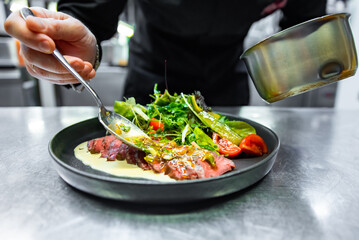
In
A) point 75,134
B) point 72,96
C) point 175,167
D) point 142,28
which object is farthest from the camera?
point 72,96

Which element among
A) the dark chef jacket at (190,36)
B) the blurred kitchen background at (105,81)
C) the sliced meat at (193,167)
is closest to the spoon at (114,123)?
the sliced meat at (193,167)

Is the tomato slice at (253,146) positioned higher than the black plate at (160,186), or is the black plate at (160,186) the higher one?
the black plate at (160,186)

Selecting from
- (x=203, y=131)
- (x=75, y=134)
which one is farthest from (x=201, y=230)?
(x=75, y=134)

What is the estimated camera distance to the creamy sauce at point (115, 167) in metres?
0.92

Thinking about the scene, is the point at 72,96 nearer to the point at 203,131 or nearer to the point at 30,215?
the point at 203,131

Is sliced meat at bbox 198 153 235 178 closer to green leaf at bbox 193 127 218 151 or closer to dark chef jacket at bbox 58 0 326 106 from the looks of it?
green leaf at bbox 193 127 218 151

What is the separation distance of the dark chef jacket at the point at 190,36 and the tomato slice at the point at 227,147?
2.73 feet

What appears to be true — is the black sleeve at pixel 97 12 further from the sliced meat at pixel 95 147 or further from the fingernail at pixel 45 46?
the sliced meat at pixel 95 147

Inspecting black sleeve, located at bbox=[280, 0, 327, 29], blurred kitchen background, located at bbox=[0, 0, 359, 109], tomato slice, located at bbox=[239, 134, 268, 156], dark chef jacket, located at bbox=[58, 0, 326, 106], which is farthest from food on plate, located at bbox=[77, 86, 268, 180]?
blurred kitchen background, located at bbox=[0, 0, 359, 109]

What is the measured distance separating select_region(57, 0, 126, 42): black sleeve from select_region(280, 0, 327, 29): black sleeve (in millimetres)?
1269

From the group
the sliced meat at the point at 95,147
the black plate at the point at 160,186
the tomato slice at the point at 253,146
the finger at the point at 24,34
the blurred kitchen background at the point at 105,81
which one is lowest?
the blurred kitchen background at the point at 105,81

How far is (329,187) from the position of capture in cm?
94

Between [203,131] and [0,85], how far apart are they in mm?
3221

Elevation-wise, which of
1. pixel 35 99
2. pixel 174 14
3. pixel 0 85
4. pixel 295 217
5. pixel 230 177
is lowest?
pixel 35 99
